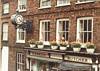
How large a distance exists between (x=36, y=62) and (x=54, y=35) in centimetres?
261

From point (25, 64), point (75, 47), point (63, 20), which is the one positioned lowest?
point (25, 64)

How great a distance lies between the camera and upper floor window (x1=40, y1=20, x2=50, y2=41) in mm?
22891

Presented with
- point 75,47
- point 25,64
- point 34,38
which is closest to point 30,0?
point 34,38

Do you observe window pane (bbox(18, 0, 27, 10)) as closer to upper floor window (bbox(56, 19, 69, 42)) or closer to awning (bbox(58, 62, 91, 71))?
upper floor window (bbox(56, 19, 69, 42))

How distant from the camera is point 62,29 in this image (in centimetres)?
2133

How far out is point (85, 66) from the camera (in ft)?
60.0

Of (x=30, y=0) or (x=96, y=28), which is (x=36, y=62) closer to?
(x=30, y=0)

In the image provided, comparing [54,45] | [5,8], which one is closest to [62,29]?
[54,45]

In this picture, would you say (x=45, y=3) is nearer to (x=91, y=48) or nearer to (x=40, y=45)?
(x=40, y=45)

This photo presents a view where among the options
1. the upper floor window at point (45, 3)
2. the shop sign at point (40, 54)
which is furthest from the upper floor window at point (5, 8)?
the shop sign at point (40, 54)

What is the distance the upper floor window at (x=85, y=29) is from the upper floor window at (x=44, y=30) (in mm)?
3518

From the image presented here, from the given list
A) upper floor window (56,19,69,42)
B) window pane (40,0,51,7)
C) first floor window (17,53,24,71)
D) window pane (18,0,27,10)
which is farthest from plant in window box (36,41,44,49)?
window pane (18,0,27,10)

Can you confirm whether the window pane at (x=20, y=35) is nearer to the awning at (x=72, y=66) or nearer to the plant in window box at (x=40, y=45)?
the plant in window box at (x=40, y=45)

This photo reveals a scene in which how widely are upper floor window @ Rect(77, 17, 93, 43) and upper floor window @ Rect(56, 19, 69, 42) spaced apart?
127 cm
